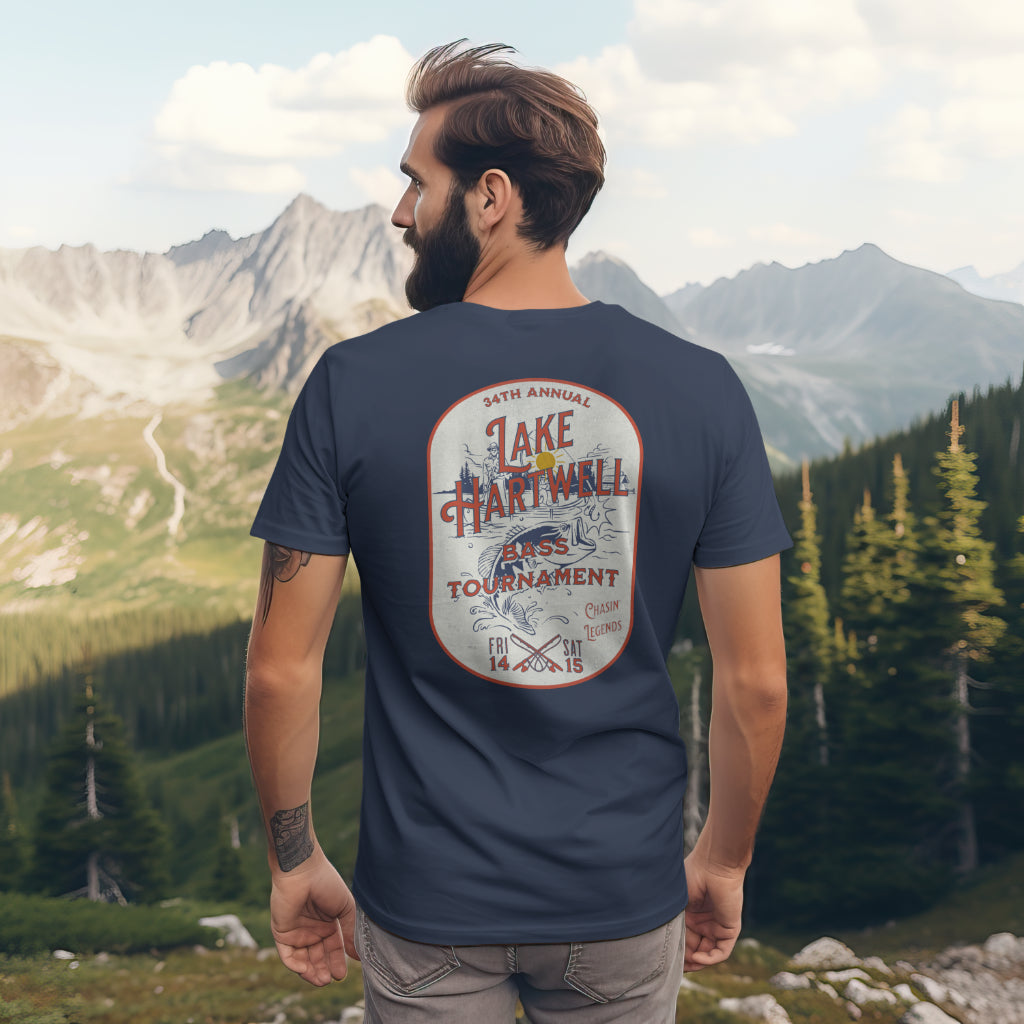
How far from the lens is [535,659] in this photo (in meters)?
2.91

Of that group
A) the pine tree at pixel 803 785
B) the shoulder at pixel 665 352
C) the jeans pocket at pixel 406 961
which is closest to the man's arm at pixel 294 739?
the jeans pocket at pixel 406 961

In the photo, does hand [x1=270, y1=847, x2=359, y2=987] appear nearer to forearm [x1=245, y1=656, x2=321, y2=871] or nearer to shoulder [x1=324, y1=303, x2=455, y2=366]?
forearm [x1=245, y1=656, x2=321, y2=871]

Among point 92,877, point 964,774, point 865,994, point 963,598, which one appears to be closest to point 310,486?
point 865,994

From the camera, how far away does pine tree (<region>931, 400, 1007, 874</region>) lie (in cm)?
3247

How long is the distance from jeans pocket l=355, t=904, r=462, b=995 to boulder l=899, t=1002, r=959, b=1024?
500 inches

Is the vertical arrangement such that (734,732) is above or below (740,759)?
above

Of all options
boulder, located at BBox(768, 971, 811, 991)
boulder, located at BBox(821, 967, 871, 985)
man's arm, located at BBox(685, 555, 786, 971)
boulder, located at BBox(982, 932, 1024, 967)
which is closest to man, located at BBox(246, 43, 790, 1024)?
man's arm, located at BBox(685, 555, 786, 971)

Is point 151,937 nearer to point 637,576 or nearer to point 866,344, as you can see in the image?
point 637,576

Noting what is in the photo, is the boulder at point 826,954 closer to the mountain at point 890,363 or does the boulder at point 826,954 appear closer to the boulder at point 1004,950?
the boulder at point 1004,950

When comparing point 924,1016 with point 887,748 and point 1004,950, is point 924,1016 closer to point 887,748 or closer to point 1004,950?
point 1004,950

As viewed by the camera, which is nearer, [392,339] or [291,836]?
[392,339]

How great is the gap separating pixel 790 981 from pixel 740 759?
13998 mm

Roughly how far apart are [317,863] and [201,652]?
133762 mm

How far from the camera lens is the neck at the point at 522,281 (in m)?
3.02
